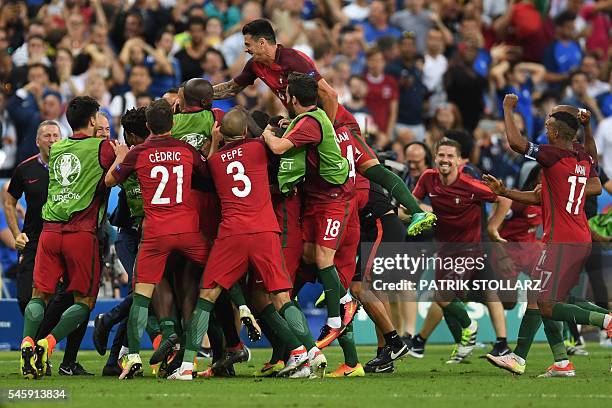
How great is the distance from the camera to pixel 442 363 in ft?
→ 46.6

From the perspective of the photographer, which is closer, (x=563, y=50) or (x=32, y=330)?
(x=32, y=330)

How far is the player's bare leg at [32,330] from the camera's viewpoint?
1155 centimetres

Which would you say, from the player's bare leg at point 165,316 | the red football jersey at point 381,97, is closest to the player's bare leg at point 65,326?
the player's bare leg at point 165,316

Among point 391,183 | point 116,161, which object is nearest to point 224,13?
point 391,183

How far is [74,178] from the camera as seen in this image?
11.9m

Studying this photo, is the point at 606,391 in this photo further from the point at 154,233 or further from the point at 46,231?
the point at 46,231

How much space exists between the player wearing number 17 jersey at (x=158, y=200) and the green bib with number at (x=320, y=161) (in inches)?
32.0

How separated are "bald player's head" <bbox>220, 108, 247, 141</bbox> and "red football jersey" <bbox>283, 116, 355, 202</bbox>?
397mm

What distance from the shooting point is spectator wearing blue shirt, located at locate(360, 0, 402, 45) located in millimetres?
23109

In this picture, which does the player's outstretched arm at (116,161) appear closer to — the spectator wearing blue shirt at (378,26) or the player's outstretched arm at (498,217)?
the player's outstretched arm at (498,217)

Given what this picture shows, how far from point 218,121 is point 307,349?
232 centimetres

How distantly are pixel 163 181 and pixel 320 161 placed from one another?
58.4 inches

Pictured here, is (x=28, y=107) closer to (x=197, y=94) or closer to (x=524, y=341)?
(x=197, y=94)

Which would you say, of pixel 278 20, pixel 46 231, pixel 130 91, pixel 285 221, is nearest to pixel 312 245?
pixel 285 221
